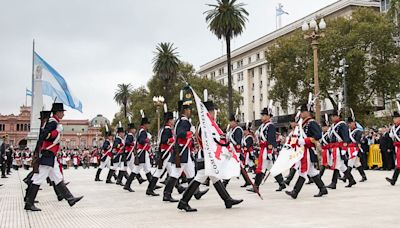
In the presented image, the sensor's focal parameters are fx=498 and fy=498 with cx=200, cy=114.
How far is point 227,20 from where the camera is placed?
42.4 m

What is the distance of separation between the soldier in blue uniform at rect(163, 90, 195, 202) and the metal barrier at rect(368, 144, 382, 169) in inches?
582

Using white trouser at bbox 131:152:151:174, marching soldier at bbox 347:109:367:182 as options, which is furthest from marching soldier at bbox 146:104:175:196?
marching soldier at bbox 347:109:367:182

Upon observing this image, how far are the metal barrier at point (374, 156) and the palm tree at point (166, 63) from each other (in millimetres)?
37315

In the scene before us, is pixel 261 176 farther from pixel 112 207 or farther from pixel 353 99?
pixel 353 99

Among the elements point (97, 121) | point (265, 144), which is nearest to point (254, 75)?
point (265, 144)

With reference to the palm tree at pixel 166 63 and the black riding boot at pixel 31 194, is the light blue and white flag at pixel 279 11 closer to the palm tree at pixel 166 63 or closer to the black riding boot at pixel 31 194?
the palm tree at pixel 166 63

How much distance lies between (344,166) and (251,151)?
523 centimetres

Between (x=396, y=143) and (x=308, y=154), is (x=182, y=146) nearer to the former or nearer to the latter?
(x=308, y=154)

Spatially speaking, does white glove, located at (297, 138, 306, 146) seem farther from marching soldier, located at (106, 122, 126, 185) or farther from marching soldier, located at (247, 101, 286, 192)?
marching soldier, located at (106, 122, 126, 185)

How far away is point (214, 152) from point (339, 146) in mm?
5561

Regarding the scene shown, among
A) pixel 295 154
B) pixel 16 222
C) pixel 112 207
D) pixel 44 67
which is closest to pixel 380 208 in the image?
pixel 295 154

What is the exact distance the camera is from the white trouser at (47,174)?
9594 mm

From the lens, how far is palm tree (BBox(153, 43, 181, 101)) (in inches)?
2324

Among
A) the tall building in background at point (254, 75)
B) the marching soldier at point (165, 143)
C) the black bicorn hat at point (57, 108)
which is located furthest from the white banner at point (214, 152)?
the tall building in background at point (254, 75)
